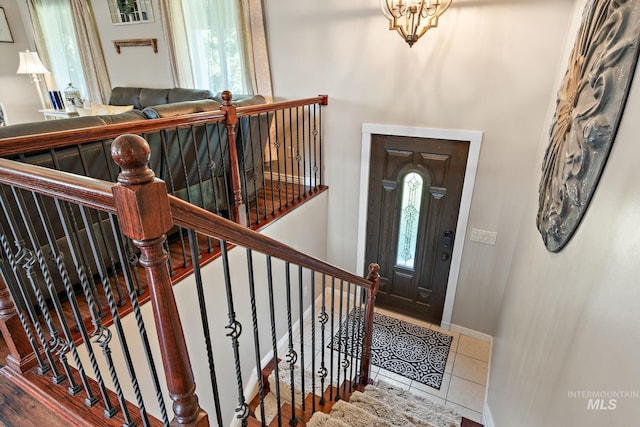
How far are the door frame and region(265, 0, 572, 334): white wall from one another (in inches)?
2.3

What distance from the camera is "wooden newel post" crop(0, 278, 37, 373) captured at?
4.53 feet

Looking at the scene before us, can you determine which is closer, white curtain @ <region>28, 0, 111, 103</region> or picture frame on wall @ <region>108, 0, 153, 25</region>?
picture frame on wall @ <region>108, 0, 153, 25</region>

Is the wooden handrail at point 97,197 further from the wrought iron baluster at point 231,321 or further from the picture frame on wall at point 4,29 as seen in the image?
the picture frame on wall at point 4,29

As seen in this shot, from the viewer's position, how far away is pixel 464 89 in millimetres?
2984

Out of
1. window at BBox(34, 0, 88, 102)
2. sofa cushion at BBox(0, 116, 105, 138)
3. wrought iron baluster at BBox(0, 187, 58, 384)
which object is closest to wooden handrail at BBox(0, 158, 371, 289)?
wrought iron baluster at BBox(0, 187, 58, 384)

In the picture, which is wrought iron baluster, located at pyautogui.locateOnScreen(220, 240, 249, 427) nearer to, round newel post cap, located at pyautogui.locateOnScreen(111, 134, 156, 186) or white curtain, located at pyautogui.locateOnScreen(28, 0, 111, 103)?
round newel post cap, located at pyautogui.locateOnScreen(111, 134, 156, 186)

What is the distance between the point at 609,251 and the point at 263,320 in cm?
277

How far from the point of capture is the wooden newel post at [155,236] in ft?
2.20

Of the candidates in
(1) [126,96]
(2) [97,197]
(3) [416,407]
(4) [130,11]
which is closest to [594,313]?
(2) [97,197]

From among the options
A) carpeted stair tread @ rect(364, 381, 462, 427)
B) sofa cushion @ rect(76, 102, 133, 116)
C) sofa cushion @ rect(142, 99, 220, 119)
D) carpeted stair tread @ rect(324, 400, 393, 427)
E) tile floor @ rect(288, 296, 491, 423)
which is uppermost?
sofa cushion @ rect(142, 99, 220, 119)

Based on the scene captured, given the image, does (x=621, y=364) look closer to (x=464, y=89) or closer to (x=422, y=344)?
(x=464, y=89)

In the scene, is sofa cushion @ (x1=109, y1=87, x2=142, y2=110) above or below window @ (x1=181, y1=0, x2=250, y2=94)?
below

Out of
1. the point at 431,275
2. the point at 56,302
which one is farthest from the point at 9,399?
the point at 431,275

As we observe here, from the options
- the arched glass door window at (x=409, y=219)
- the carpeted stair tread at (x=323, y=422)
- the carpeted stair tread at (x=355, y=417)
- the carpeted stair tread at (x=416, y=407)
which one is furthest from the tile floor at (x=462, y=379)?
the carpeted stair tread at (x=323, y=422)
